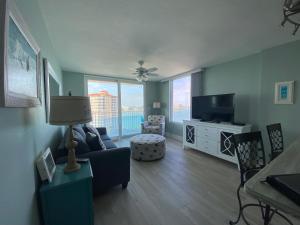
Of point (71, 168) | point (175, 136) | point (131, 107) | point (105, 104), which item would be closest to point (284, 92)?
point (175, 136)

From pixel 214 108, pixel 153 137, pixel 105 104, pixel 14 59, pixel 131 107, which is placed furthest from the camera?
pixel 131 107

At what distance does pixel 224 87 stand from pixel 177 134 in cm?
232

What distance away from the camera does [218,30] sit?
202 centimetres

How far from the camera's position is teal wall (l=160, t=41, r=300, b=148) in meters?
2.46

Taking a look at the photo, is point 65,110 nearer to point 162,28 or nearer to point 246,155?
point 162,28

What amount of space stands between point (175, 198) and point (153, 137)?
1765 millimetres

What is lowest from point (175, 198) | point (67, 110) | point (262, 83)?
point (175, 198)

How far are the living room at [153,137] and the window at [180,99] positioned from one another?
0.47 metres

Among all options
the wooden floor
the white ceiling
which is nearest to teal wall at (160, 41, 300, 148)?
the white ceiling

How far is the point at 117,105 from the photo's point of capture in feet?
17.1

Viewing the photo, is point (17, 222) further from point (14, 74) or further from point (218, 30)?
point (218, 30)

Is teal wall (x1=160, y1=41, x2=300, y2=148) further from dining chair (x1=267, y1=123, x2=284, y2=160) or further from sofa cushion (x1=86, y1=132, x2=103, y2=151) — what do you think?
sofa cushion (x1=86, y1=132, x2=103, y2=151)

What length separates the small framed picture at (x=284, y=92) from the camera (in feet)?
8.05

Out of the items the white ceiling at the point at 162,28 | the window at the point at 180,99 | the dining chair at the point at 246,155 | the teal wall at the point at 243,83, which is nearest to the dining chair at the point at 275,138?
the dining chair at the point at 246,155
